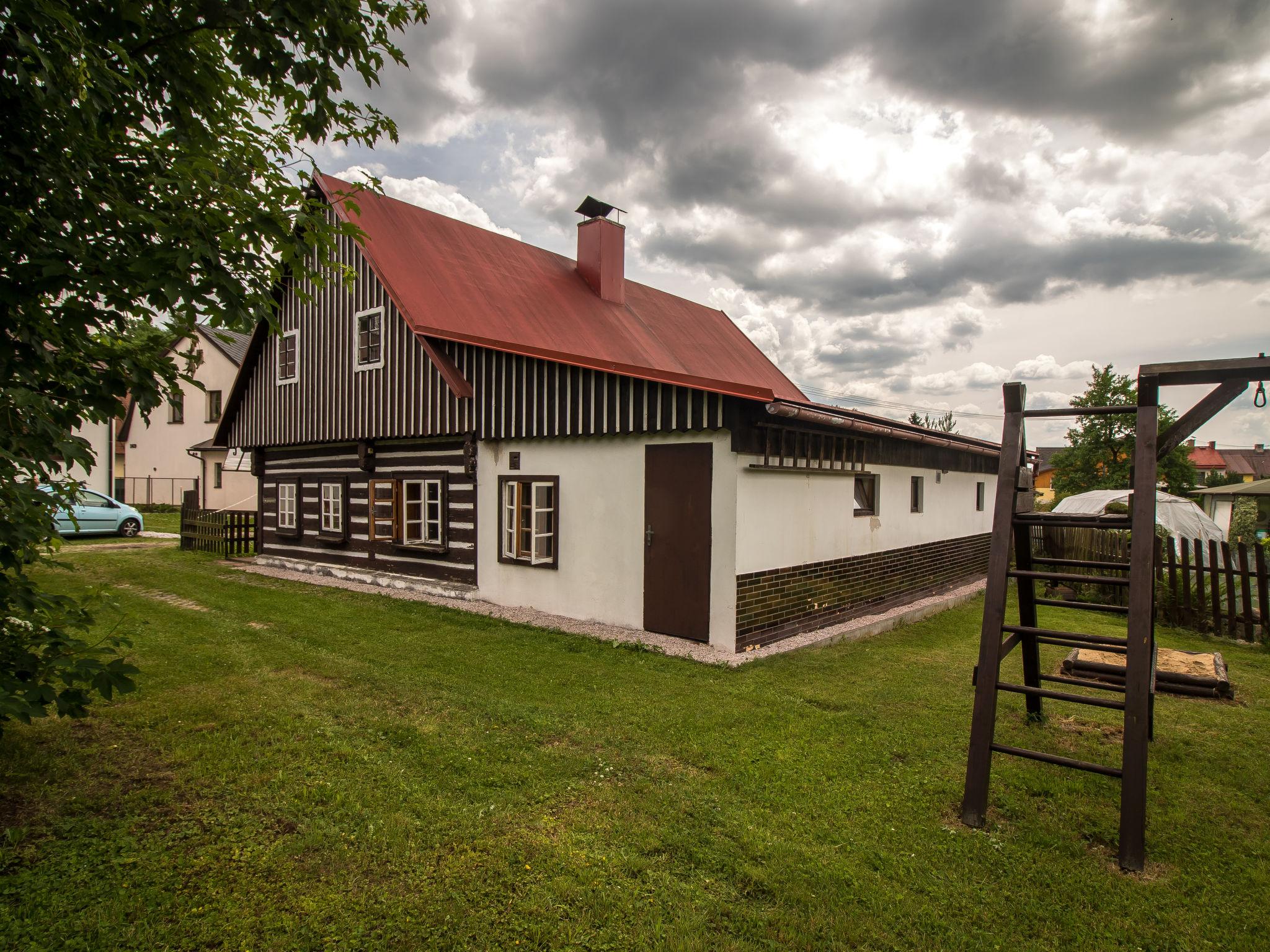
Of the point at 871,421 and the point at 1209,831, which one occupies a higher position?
the point at 871,421

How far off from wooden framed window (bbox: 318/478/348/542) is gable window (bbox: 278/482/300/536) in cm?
123

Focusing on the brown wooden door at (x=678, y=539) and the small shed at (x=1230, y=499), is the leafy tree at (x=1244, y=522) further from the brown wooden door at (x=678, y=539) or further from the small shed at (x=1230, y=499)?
the brown wooden door at (x=678, y=539)

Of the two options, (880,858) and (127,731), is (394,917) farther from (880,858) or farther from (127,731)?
(127,731)

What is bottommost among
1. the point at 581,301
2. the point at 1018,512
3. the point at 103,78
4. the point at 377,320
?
the point at 1018,512

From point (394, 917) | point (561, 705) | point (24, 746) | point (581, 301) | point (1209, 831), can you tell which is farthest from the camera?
point (581, 301)

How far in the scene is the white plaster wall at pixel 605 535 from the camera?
26.2 feet

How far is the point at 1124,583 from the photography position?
491 centimetres

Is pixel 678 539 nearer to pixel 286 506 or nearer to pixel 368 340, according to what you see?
pixel 368 340

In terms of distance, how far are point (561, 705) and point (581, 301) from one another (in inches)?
444

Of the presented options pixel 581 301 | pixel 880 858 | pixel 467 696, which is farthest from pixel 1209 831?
pixel 581 301

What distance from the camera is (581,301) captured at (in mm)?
15547

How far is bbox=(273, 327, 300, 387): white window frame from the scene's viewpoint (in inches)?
564

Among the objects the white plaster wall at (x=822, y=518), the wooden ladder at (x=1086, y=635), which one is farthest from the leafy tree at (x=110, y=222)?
the white plaster wall at (x=822, y=518)

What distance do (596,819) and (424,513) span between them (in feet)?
29.0
